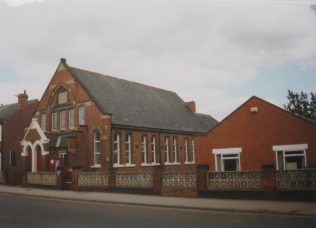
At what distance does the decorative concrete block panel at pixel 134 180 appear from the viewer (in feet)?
70.3

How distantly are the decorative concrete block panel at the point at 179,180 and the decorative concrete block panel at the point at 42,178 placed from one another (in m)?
Result: 10.0

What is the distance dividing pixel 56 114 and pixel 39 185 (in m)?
8.17

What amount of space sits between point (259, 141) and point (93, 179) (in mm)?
10942

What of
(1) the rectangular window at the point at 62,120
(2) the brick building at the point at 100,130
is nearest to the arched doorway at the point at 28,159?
(2) the brick building at the point at 100,130

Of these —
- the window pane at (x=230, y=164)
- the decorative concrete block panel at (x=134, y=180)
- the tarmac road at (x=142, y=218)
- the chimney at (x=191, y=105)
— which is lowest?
the tarmac road at (x=142, y=218)

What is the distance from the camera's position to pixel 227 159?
25141mm

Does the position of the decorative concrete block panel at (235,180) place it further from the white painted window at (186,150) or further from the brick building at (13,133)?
the brick building at (13,133)

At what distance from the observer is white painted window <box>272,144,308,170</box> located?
873 inches

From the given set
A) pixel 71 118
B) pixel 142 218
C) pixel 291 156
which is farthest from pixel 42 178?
pixel 291 156

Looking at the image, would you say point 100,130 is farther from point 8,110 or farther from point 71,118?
point 8,110

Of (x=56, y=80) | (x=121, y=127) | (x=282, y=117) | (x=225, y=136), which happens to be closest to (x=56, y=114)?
(x=56, y=80)

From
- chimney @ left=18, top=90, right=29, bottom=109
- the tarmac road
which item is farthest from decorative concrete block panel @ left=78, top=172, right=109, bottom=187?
chimney @ left=18, top=90, right=29, bottom=109

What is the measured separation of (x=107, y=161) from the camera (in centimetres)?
2905

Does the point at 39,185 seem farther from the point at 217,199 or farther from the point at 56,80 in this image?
the point at 217,199
